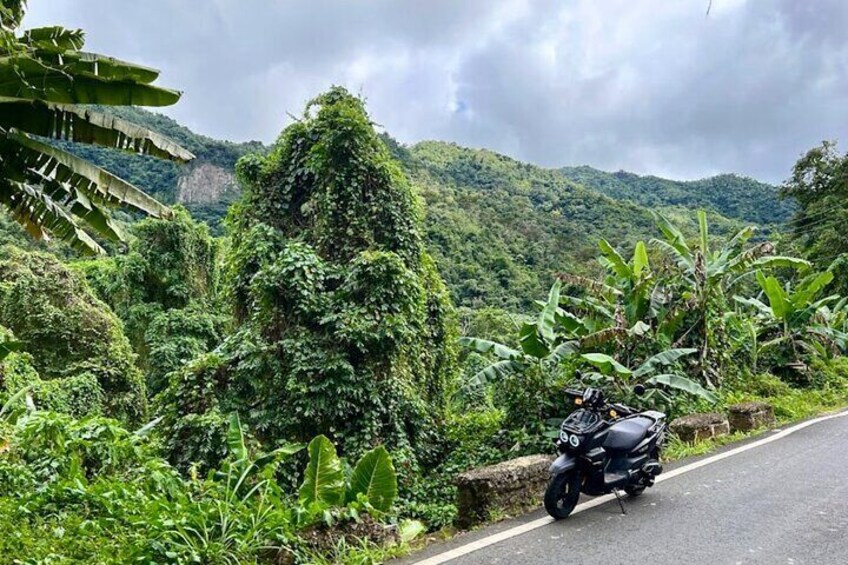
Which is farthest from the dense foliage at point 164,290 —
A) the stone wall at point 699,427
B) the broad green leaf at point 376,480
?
the broad green leaf at point 376,480

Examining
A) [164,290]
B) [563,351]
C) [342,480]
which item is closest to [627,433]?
[342,480]

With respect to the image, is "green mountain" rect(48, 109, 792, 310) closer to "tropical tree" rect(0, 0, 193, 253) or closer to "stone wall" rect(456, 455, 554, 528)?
"tropical tree" rect(0, 0, 193, 253)

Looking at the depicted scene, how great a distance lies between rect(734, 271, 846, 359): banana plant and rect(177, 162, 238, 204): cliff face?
5344 centimetres

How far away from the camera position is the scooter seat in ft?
15.5

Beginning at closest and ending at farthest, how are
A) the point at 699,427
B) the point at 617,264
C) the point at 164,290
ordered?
the point at 699,427, the point at 617,264, the point at 164,290

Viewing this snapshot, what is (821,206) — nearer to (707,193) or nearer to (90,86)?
(90,86)

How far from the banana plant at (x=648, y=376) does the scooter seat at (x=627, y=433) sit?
5.82 ft

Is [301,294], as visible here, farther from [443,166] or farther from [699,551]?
[443,166]

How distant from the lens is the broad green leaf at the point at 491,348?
796 cm

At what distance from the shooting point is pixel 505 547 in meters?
3.87

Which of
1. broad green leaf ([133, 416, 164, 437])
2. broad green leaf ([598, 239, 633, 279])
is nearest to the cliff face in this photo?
broad green leaf ([598, 239, 633, 279])

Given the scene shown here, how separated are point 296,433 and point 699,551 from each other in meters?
5.08

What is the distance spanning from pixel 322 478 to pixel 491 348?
4.26m

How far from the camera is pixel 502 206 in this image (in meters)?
60.8
